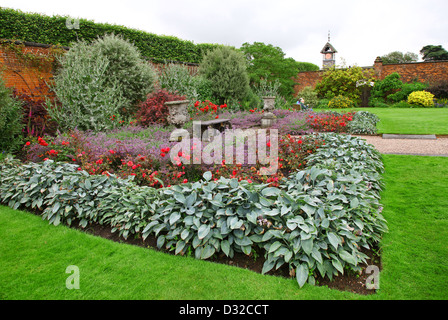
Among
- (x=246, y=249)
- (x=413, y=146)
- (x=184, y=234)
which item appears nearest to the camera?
(x=246, y=249)

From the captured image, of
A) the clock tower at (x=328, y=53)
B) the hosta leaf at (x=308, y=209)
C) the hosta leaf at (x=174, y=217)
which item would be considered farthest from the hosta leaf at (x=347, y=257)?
the clock tower at (x=328, y=53)

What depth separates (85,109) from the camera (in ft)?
21.5

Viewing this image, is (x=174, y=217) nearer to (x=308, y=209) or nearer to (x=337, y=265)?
(x=308, y=209)

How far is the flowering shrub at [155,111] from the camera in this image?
7266 millimetres

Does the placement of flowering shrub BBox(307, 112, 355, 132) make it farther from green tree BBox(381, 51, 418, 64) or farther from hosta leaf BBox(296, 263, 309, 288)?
green tree BBox(381, 51, 418, 64)

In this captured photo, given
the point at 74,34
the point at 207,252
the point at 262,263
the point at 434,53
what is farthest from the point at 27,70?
the point at 434,53

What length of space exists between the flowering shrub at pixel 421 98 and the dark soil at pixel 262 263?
16497 mm

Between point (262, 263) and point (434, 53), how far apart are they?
46890mm

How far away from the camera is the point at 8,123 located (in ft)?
17.9

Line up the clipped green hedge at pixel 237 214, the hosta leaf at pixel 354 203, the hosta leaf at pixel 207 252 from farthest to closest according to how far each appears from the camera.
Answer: the hosta leaf at pixel 354 203
the hosta leaf at pixel 207 252
the clipped green hedge at pixel 237 214

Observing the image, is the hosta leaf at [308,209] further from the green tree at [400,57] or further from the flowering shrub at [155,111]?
the green tree at [400,57]

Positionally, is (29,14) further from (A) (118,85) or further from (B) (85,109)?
(B) (85,109)
